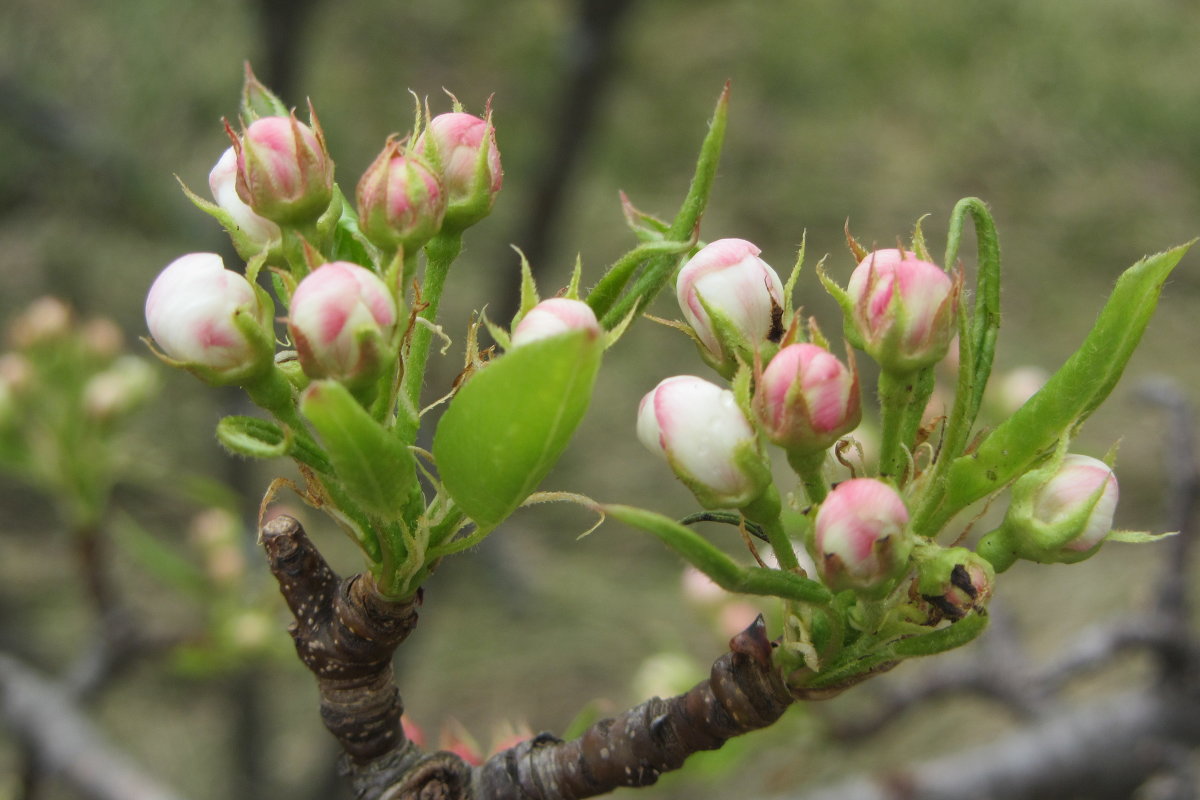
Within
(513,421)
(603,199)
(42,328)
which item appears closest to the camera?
(513,421)

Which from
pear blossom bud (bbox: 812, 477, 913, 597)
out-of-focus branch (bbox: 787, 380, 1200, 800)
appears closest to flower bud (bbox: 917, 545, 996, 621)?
pear blossom bud (bbox: 812, 477, 913, 597)

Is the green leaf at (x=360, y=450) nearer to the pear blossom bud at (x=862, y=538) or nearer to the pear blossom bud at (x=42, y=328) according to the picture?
the pear blossom bud at (x=862, y=538)

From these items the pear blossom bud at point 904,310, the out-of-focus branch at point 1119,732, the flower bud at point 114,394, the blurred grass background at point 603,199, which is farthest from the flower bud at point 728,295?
the blurred grass background at point 603,199

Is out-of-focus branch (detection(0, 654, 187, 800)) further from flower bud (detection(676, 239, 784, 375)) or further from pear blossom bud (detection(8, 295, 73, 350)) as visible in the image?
flower bud (detection(676, 239, 784, 375))

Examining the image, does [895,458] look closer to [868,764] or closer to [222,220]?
[222,220]

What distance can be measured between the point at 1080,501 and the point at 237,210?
23 centimetres

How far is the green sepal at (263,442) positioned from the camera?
9.2 inches

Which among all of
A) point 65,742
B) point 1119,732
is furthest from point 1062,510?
point 65,742

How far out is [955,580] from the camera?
0.25 m

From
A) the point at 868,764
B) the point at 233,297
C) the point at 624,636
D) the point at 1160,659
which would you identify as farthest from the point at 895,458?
the point at 624,636

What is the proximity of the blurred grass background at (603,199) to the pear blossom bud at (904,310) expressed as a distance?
0.79 metres

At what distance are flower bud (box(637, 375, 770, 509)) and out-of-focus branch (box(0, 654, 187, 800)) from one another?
552mm

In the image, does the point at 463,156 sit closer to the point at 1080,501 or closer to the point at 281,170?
the point at 281,170

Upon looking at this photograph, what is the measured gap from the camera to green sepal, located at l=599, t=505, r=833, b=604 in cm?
20
